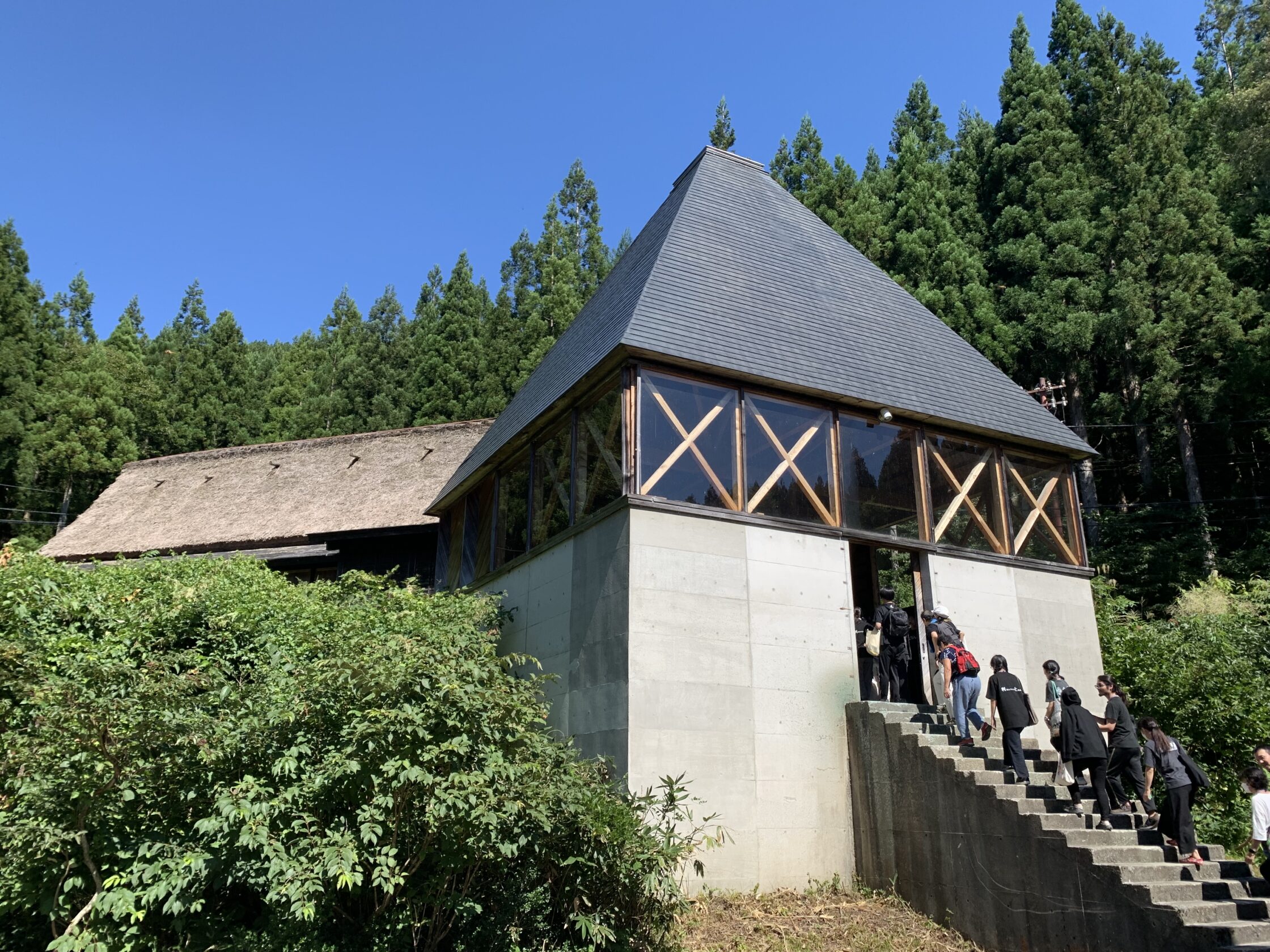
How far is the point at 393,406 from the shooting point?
3706cm

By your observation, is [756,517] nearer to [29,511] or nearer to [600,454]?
[600,454]

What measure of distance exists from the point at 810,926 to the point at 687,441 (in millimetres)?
5394

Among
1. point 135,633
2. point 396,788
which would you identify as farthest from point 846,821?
point 135,633

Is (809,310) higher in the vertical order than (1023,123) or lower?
lower

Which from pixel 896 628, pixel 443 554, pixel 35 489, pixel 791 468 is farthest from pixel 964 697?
pixel 35 489

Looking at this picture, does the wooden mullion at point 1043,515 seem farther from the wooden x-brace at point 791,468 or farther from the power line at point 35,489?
the power line at point 35,489

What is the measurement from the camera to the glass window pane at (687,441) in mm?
10852

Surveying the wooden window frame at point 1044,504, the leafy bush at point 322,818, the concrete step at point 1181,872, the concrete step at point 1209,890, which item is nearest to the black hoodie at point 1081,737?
the concrete step at point 1181,872

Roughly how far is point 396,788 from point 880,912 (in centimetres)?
560

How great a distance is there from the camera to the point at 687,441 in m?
11.1

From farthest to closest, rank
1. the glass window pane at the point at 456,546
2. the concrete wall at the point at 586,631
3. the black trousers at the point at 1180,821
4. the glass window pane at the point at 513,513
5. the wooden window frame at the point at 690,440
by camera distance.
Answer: the glass window pane at the point at 456,546 → the glass window pane at the point at 513,513 → the wooden window frame at the point at 690,440 → the concrete wall at the point at 586,631 → the black trousers at the point at 1180,821

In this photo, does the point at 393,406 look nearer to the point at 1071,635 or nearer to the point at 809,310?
the point at 809,310

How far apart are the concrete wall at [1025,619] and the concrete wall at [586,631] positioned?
4.28 meters

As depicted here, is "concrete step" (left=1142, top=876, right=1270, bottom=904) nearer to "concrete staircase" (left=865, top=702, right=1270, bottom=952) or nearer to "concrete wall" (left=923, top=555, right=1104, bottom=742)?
"concrete staircase" (left=865, top=702, right=1270, bottom=952)
